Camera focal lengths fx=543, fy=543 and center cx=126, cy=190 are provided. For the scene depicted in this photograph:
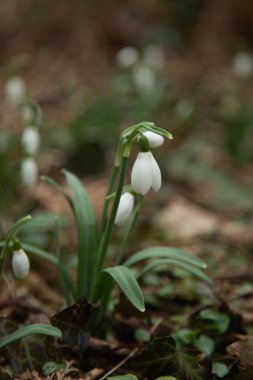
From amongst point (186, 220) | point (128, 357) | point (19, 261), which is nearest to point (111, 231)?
point (19, 261)

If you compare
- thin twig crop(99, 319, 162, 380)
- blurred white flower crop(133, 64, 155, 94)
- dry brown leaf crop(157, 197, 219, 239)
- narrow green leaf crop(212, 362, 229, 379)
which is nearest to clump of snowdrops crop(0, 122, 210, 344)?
thin twig crop(99, 319, 162, 380)

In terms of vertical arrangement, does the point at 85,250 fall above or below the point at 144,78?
below

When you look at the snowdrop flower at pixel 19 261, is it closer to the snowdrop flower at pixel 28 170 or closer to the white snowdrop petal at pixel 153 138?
the white snowdrop petal at pixel 153 138

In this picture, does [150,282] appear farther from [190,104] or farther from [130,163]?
[190,104]

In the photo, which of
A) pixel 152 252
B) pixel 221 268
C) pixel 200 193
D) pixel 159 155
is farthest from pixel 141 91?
pixel 152 252

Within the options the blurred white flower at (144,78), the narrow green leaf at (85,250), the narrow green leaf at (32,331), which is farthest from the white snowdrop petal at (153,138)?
the blurred white flower at (144,78)

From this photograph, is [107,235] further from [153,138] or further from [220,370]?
[220,370]

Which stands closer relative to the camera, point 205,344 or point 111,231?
point 111,231

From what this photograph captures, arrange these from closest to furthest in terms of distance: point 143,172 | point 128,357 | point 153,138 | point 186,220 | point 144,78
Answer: point 143,172 → point 153,138 → point 128,357 → point 186,220 → point 144,78
